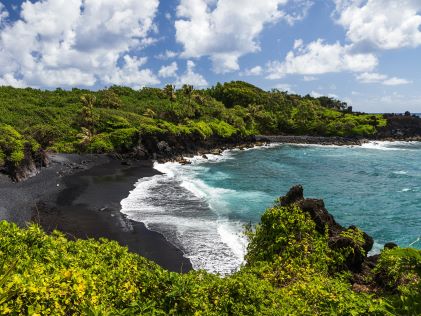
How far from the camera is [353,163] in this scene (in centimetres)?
7456

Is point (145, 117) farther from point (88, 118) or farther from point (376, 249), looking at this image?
point (376, 249)

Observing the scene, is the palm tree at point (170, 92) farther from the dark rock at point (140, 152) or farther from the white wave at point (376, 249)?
the white wave at point (376, 249)

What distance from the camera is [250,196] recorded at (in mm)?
44812

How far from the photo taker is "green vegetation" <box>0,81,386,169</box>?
228 feet

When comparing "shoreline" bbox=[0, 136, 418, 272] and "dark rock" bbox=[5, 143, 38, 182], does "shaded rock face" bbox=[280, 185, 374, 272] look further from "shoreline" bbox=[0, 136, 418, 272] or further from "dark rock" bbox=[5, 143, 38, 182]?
"dark rock" bbox=[5, 143, 38, 182]

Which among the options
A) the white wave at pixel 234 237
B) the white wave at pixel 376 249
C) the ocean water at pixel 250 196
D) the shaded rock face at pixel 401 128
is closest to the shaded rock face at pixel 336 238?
Answer: the ocean water at pixel 250 196

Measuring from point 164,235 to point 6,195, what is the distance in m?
18.7

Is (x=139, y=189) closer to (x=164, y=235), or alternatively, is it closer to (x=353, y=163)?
(x=164, y=235)

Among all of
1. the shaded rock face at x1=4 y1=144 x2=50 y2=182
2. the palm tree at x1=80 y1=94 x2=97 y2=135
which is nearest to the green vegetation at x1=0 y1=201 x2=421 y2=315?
the shaded rock face at x1=4 y1=144 x2=50 y2=182

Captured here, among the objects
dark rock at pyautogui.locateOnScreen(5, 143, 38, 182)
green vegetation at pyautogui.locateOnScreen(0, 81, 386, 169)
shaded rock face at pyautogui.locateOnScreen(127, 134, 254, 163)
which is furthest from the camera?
shaded rock face at pyautogui.locateOnScreen(127, 134, 254, 163)

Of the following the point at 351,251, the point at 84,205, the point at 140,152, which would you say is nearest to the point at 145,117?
the point at 140,152

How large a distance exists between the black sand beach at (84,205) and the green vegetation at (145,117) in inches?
246

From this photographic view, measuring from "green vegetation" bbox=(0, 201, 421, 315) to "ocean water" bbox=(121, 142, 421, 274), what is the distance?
10.8 meters

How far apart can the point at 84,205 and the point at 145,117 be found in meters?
52.2
